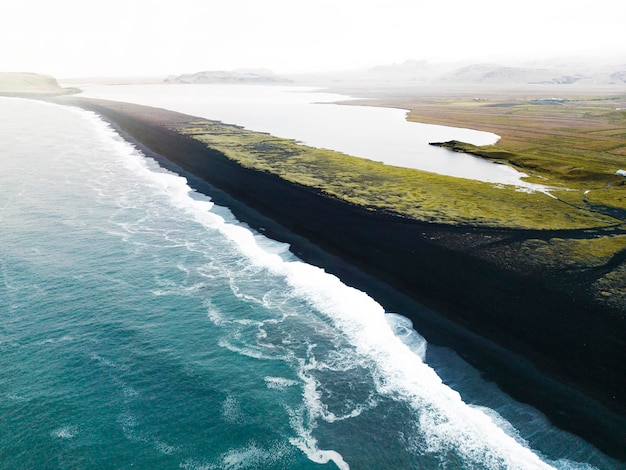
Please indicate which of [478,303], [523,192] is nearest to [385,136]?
[523,192]

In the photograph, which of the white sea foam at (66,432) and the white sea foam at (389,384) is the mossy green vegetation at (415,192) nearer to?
the white sea foam at (389,384)

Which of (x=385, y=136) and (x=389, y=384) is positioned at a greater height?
(x=385, y=136)

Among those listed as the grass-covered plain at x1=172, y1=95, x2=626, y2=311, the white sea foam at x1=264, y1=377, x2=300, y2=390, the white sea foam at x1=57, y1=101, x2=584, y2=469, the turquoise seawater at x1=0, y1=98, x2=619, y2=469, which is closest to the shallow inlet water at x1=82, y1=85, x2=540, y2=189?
the grass-covered plain at x1=172, y1=95, x2=626, y2=311

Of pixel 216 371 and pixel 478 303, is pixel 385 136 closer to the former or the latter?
pixel 478 303

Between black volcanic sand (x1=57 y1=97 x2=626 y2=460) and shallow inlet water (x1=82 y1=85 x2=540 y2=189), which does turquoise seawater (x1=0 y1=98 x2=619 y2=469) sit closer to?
black volcanic sand (x1=57 y1=97 x2=626 y2=460)

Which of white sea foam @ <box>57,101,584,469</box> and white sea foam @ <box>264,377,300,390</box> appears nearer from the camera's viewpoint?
white sea foam @ <box>57,101,584,469</box>

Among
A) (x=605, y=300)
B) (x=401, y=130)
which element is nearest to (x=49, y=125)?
(x=401, y=130)
